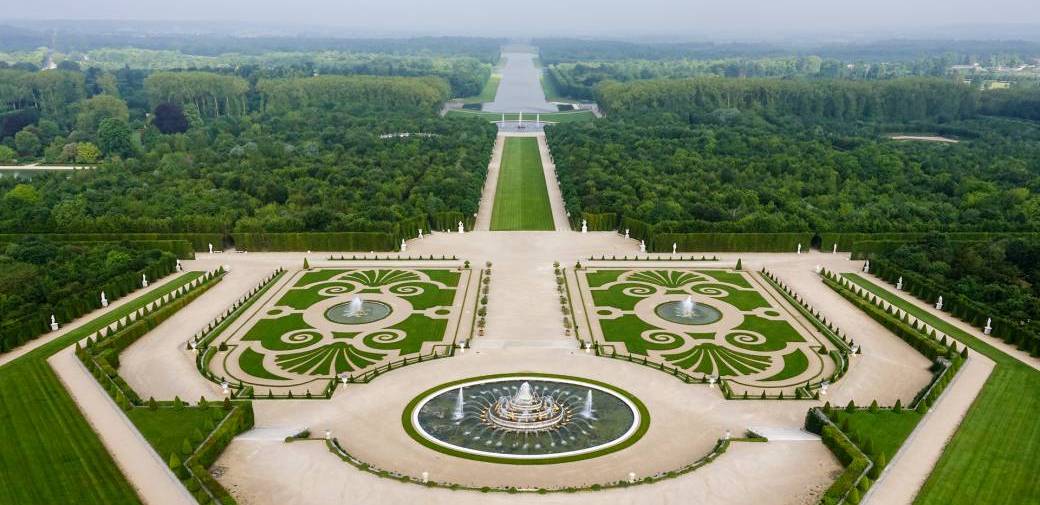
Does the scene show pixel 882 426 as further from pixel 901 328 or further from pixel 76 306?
pixel 76 306

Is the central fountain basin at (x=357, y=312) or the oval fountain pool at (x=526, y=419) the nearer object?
the oval fountain pool at (x=526, y=419)

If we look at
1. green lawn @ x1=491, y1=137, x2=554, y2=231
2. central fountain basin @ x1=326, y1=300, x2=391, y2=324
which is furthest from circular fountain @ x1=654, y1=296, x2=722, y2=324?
green lawn @ x1=491, y1=137, x2=554, y2=231

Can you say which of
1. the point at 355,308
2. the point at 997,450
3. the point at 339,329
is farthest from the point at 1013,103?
the point at 339,329

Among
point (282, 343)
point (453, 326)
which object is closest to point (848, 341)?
point (453, 326)

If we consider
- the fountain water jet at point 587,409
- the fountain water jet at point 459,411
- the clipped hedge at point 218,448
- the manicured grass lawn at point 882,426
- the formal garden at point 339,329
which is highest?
the manicured grass lawn at point 882,426

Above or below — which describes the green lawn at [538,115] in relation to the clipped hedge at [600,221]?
above

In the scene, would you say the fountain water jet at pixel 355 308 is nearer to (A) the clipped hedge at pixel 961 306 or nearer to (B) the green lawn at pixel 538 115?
(A) the clipped hedge at pixel 961 306

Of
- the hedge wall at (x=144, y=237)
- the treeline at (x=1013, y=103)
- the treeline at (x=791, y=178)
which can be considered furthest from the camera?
the treeline at (x=1013, y=103)

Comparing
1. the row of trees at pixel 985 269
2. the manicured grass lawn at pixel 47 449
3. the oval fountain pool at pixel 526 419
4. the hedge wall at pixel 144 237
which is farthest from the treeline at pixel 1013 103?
the manicured grass lawn at pixel 47 449

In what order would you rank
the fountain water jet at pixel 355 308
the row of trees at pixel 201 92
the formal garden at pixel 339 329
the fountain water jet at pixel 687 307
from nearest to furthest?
the formal garden at pixel 339 329 → the fountain water jet at pixel 355 308 → the fountain water jet at pixel 687 307 → the row of trees at pixel 201 92

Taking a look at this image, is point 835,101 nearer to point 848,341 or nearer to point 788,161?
point 788,161
